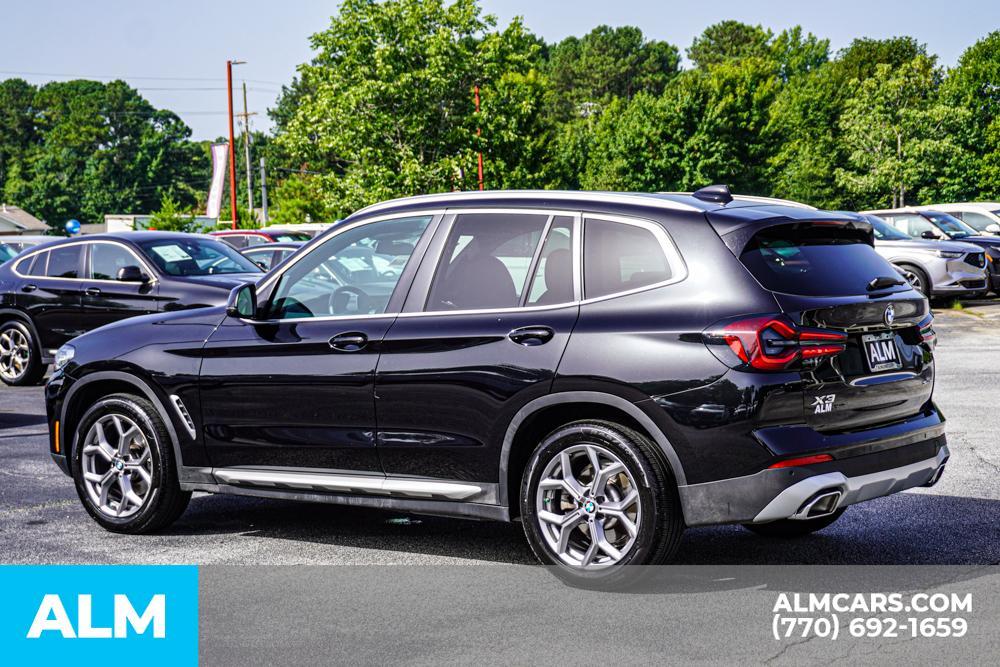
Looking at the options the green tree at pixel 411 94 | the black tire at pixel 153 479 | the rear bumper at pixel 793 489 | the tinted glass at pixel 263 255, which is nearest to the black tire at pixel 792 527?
the rear bumper at pixel 793 489

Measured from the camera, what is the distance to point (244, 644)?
4.84 meters

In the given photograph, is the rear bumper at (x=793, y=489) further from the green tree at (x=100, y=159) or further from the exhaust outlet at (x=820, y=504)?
the green tree at (x=100, y=159)

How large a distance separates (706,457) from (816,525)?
166 cm

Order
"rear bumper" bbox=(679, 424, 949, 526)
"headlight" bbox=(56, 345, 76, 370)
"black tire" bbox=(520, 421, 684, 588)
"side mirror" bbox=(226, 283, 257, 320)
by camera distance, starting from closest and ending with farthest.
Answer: "rear bumper" bbox=(679, 424, 949, 526) → "black tire" bbox=(520, 421, 684, 588) → "side mirror" bbox=(226, 283, 257, 320) → "headlight" bbox=(56, 345, 76, 370)

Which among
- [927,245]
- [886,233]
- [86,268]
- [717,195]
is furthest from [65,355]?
[886,233]

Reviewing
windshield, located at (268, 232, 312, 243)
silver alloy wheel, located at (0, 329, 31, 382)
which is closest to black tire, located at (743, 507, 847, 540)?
silver alloy wheel, located at (0, 329, 31, 382)

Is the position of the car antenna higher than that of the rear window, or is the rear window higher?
the car antenna

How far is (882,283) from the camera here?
19.0 feet

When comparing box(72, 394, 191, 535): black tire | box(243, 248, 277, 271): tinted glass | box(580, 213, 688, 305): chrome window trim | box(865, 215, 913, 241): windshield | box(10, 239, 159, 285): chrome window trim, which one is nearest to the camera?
box(580, 213, 688, 305): chrome window trim

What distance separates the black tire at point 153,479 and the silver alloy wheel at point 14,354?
28.5 ft

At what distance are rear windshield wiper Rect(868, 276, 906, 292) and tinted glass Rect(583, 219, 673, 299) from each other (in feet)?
3.10

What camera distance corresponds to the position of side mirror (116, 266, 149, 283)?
45.7 ft

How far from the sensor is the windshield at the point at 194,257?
14.3 m

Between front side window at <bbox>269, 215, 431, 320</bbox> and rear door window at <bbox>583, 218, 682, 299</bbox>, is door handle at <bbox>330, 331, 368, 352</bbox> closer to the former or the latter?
front side window at <bbox>269, 215, 431, 320</bbox>
